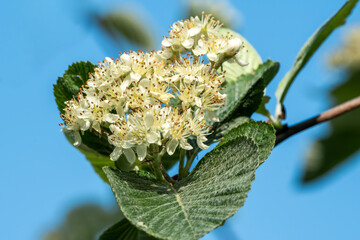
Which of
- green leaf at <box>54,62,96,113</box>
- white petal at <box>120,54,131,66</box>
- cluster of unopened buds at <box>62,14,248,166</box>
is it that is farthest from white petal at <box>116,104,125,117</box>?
green leaf at <box>54,62,96,113</box>

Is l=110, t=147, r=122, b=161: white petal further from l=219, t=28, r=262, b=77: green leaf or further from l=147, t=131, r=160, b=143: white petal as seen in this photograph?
l=219, t=28, r=262, b=77: green leaf

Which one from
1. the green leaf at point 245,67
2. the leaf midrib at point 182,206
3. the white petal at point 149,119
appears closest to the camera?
the leaf midrib at point 182,206

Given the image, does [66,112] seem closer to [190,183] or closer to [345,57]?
[190,183]

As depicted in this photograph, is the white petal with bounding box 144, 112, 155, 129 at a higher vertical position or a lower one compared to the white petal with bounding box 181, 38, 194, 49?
lower

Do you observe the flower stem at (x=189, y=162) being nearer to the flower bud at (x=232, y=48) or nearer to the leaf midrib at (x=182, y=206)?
the leaf midrib at (x=182, y=206)

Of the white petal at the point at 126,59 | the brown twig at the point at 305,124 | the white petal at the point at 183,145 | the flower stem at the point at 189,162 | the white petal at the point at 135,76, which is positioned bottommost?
the brown twig at the point at 305,124

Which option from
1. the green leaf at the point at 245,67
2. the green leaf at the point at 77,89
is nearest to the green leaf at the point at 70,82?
the green leaf at the point at 77,89

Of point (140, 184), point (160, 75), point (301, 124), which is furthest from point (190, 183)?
point (301, 124)

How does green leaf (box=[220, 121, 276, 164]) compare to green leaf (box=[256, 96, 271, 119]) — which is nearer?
green leaf (box=[220, 121, 276, 164])
